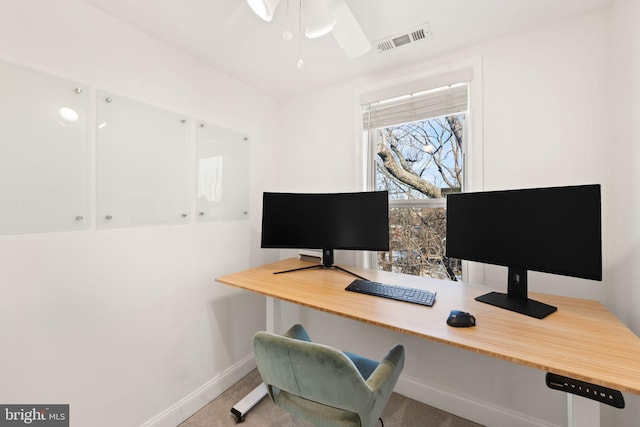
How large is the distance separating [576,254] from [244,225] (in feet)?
6.62

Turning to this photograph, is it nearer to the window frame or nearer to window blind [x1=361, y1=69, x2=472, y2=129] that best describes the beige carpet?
the window frame

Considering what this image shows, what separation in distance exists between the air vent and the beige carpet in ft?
7.88

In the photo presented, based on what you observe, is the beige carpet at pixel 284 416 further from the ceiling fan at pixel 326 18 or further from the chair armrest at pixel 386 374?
the ceiling fan at pixel 326 18

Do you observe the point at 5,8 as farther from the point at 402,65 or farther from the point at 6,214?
the point at 402,65

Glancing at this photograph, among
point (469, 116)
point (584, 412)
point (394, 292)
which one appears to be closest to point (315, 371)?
point (394, 292)

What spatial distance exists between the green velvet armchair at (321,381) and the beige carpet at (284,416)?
78 centimetres

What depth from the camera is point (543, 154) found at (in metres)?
1.51

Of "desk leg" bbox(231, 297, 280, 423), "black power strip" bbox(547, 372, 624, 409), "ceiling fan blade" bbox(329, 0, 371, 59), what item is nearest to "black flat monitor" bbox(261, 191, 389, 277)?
"desk leg" bbox(231, 297, 280, 423)

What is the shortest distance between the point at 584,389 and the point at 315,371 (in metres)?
0.89

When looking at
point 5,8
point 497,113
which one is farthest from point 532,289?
point 5,8

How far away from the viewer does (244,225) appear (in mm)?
2180

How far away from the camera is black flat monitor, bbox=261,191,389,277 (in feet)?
6.01

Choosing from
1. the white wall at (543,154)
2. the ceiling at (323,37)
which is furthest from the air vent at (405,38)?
the white wall at (543,154)

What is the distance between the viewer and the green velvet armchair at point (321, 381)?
0.89 m
